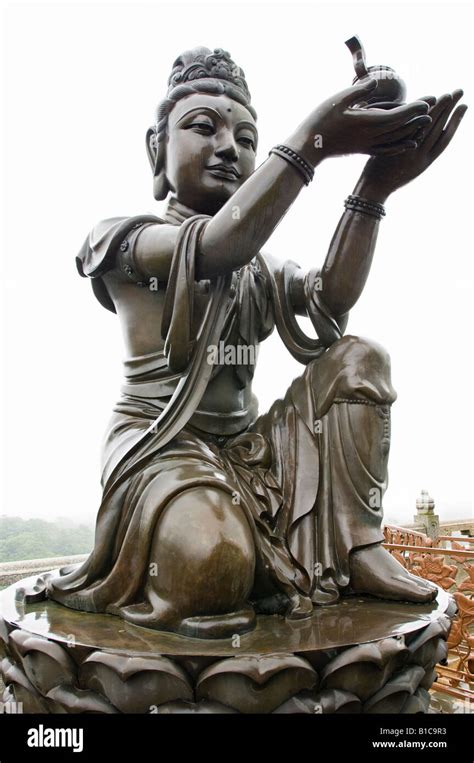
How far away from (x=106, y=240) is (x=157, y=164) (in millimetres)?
575

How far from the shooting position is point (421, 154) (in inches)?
98.3

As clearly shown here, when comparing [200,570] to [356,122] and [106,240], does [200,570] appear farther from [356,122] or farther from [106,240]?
[356,122]

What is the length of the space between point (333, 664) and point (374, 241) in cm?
158

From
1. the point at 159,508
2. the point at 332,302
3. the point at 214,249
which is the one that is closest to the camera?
the point at 159,508

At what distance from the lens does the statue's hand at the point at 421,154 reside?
245 centimetres

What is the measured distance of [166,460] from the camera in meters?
2.32

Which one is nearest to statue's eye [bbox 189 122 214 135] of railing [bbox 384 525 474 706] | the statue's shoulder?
the statue's shoulder

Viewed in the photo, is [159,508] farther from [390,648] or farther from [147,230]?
[147,230]

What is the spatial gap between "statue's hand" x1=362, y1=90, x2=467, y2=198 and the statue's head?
0.55 metres

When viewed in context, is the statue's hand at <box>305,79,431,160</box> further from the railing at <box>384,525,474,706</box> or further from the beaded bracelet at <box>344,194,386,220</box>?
the railing at <box>384,525,474,706</box>

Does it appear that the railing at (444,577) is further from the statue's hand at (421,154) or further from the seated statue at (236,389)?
the statue's hand at (421,154)

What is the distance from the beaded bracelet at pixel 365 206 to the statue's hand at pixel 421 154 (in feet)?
0.12

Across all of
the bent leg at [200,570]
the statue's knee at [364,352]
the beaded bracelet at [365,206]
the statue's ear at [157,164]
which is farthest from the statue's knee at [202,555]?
the statue's ear at [157,164]

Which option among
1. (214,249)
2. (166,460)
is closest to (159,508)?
(166,460)
